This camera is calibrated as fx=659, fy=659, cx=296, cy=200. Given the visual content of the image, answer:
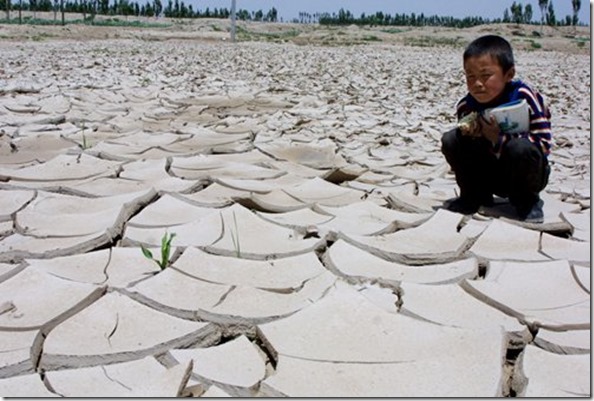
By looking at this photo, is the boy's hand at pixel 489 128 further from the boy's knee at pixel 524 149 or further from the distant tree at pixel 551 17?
the distant tree at pixel 551 17

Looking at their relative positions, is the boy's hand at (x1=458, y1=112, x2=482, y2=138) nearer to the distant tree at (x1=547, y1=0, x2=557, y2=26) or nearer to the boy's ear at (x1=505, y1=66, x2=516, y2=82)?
the boy's ear at (x1=505, y1=66, x2=516, y2=82)

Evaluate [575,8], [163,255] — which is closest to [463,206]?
[163,255]

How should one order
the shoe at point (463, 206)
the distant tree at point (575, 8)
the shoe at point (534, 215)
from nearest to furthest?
1. the shoe at point (534, 215)
2. the shoe at point (463, 206)
3. the distant tree at point (575, 8)

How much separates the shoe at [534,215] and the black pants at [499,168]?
0.02 m

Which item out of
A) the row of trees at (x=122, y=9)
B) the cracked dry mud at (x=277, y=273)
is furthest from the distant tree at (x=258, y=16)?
the cracked dry mud at (x=277, y=273)

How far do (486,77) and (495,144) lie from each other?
25 cm

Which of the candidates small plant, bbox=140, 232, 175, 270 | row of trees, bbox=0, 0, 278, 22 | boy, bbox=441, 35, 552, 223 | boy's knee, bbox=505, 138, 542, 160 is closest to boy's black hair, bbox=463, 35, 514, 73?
boy, bbox=441, 35, 552, 223

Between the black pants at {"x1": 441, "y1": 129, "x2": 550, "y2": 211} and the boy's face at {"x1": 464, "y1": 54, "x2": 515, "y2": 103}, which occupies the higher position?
the boy's face at {"x1": 464, "y1": 54, "x2": 515, "y2": 103}

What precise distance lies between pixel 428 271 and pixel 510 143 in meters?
0.66

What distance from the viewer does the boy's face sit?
2121 mm

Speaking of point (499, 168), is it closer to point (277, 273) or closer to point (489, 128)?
point (489, 128)

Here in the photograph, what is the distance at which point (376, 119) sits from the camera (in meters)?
4.67

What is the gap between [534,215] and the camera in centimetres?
223

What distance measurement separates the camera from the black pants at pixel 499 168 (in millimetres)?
2189
